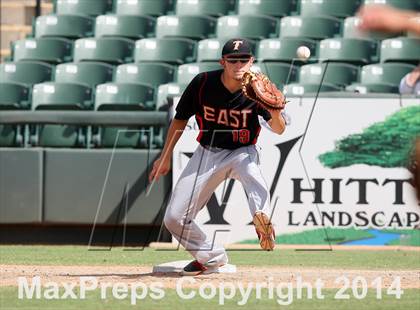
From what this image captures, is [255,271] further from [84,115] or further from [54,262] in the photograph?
[84,115]

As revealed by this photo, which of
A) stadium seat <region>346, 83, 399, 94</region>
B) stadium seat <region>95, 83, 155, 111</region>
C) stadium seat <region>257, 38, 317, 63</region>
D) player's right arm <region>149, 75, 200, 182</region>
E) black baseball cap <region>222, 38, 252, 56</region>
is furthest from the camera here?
stadium seat <region>257, 38, 317, 63</region>

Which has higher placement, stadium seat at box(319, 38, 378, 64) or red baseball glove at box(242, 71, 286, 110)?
red baseball glove at box(242, 71, 286, 110)

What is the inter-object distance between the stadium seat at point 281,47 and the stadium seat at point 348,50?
0.19 meters

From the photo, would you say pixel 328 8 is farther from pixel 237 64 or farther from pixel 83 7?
pixel 237 64

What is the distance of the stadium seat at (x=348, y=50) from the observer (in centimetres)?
1419

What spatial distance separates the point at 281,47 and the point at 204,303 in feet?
25.2

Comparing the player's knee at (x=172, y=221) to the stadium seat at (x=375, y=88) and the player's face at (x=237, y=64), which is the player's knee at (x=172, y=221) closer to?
the player's face at (x=237, y=64)

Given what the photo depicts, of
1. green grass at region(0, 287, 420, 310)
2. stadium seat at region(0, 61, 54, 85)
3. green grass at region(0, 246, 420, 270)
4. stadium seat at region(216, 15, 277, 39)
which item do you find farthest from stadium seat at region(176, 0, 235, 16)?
green grass at region(0, 287, 420, 310)

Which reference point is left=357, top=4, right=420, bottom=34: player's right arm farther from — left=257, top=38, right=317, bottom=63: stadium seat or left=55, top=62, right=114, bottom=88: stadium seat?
left=55, top=62, right=114, bottom=88: stadium seat

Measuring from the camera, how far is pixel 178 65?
14.7m

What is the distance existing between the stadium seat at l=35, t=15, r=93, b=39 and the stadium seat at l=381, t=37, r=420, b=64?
428cm

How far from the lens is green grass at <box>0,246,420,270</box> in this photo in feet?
32.2

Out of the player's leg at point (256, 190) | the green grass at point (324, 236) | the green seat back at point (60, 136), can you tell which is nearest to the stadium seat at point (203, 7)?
the green seat back at point (60, 136)

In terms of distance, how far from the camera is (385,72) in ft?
44.8
